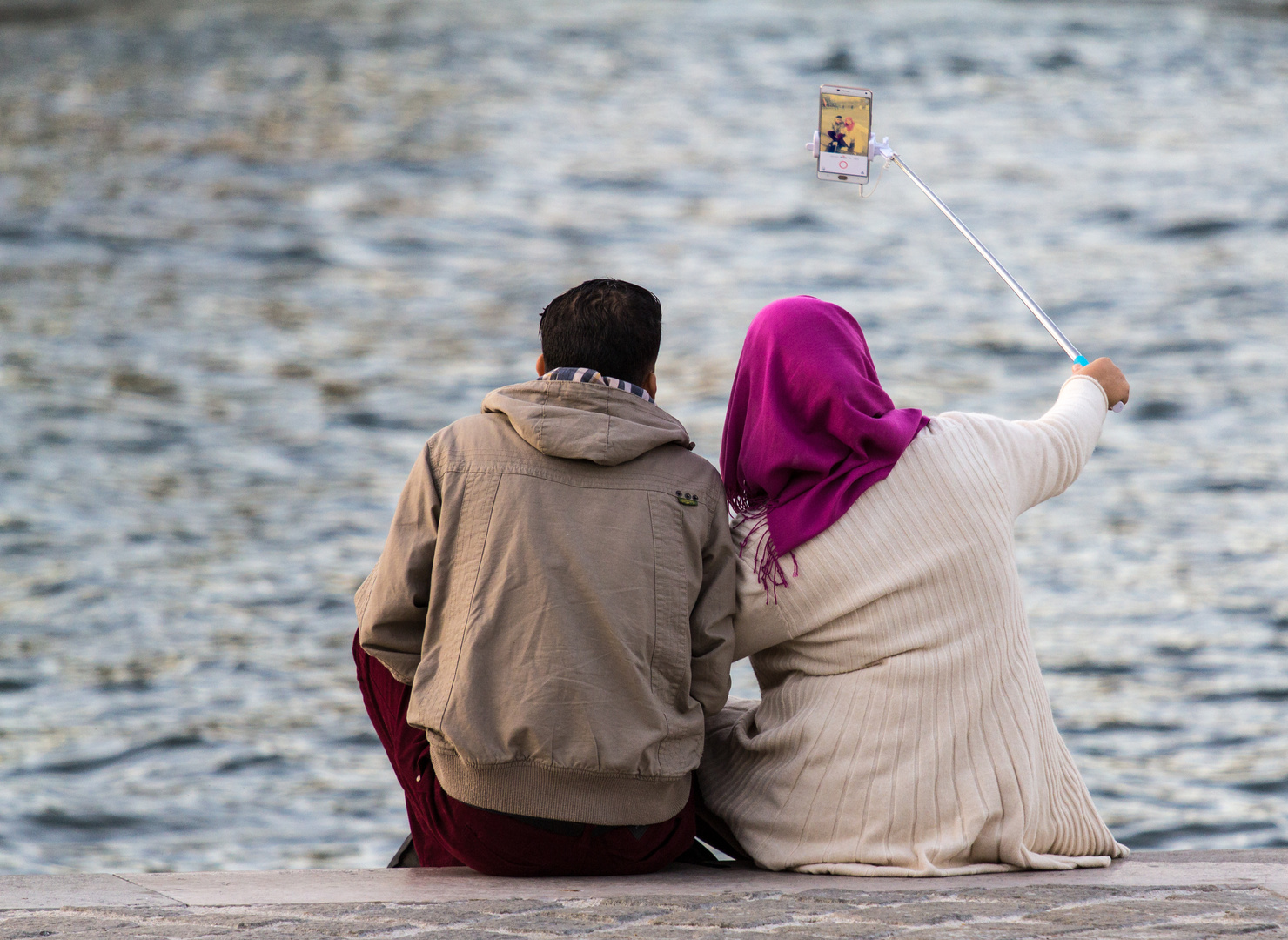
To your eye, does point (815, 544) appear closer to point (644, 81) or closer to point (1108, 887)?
point (1108, 887)

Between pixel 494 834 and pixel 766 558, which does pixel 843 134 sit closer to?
pixel 766 558

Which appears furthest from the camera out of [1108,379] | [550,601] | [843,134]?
[843,134]

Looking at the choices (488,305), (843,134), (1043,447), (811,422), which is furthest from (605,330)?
(488,305)

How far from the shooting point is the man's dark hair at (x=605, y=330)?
2.53 m

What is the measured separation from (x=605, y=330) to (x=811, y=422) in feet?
1.17

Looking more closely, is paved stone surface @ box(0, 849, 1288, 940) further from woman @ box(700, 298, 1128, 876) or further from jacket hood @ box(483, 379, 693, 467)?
jacket hood @ box(483, 379, 693, 467)

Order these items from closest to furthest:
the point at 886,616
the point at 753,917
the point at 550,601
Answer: the point at 753,917 < the point at 550,601 < the point at 886,616

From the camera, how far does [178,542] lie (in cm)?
852

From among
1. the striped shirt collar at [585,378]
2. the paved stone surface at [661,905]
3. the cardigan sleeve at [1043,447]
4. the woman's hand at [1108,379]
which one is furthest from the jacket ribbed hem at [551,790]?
the woman's hand at [1108,379]

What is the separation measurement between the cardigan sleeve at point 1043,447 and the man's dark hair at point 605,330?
0.56m

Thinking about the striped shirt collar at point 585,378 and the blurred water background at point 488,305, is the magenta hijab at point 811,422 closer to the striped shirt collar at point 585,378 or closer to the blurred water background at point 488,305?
the striped shirt collar at point 585,378

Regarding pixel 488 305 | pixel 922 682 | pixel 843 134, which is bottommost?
pixel 488 305

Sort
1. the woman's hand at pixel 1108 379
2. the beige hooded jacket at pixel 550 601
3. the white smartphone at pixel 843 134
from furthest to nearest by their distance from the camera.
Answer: the white smartphone at pixel 843 134 → the woman's hand at pixel 1108 379 → the beige hooded jacket at pixel 550 601

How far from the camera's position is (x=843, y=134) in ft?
10.2
